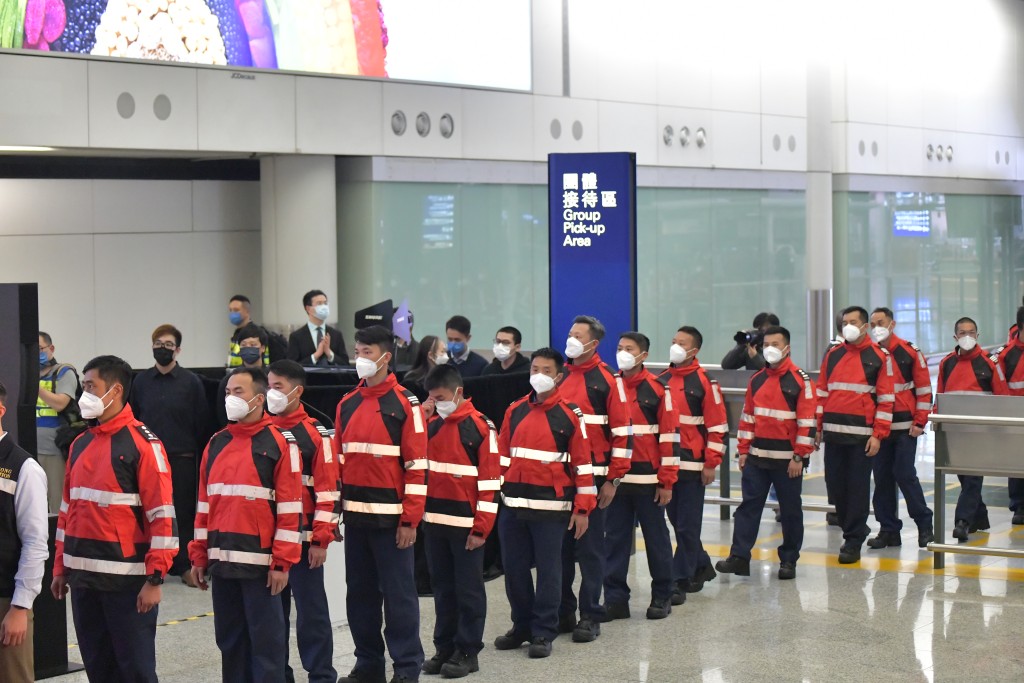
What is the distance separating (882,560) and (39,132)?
10659mm

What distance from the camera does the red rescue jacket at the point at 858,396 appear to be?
12.9 metres

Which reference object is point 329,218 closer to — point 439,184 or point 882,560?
point 439,184

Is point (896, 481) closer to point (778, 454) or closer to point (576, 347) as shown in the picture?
point (778, 454)

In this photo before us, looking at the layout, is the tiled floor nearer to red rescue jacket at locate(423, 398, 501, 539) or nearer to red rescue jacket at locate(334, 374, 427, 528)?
red rescue jacket at locate(423, 398, 501, 539)

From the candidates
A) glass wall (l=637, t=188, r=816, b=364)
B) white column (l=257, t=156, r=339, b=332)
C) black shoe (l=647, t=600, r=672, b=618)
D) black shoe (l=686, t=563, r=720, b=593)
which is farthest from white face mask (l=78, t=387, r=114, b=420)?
glass wall (l=637, t=188, r=816, b=364)

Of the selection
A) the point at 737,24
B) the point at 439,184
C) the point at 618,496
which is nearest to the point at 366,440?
the point at 618,496

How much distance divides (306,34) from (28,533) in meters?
13.5

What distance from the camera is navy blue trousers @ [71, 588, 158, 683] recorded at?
24.6 ft

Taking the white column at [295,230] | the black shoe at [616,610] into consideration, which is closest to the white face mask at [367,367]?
the black shoe at [616,610]

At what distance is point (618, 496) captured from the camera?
36.2 feet

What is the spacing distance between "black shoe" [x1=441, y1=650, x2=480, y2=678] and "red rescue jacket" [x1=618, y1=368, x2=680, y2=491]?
6.88 feet

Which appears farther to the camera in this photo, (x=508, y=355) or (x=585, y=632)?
(x=508, y=355)

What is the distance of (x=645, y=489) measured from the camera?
35.9ft

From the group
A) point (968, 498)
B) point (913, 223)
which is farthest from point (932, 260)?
point (968, 498)
